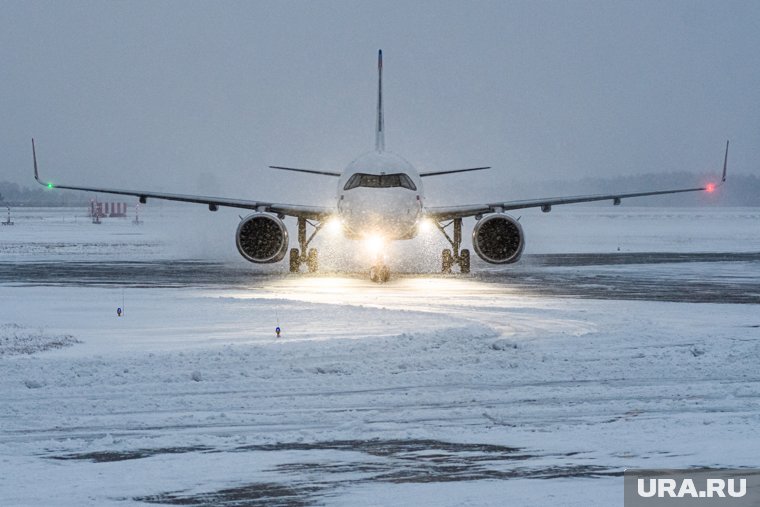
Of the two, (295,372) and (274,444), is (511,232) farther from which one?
(274,444)

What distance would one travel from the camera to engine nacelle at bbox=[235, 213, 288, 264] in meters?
28.9

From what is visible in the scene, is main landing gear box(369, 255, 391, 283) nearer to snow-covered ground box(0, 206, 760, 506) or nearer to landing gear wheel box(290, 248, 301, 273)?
snow-covered ground box(0, 206, 760, 506)

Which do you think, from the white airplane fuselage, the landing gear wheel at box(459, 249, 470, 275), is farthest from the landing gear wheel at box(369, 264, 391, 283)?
the landing gear wheel at box(459, 249, 470, 275)

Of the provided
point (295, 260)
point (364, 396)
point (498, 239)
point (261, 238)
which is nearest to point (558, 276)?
point (498, 239)

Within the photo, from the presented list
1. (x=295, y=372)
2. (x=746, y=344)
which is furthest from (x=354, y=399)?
(x=746, y=344)

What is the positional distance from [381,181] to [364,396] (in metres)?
16.8

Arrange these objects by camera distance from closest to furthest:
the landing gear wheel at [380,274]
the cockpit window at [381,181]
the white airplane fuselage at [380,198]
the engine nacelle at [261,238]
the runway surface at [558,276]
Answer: the runway surface at [558,276] < the landing gear wheel at [380,274] < the white airplane fuselage at [380,198] < the cockpit window at [381,181] < the engine nacelle at [261,238]

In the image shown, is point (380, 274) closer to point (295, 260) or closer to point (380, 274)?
point (380, 274)

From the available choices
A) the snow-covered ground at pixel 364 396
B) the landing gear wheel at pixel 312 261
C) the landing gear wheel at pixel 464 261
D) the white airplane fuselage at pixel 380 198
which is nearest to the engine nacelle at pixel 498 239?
the landing gear wheel at pixel 464 261

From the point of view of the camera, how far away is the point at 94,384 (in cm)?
1130

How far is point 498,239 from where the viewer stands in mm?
29234

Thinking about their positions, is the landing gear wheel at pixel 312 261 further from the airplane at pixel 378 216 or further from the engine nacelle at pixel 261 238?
the engine nacelle at pixel 261 238

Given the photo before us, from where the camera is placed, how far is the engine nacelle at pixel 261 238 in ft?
94.7

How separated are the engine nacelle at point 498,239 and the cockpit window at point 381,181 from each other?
8.62 ft
